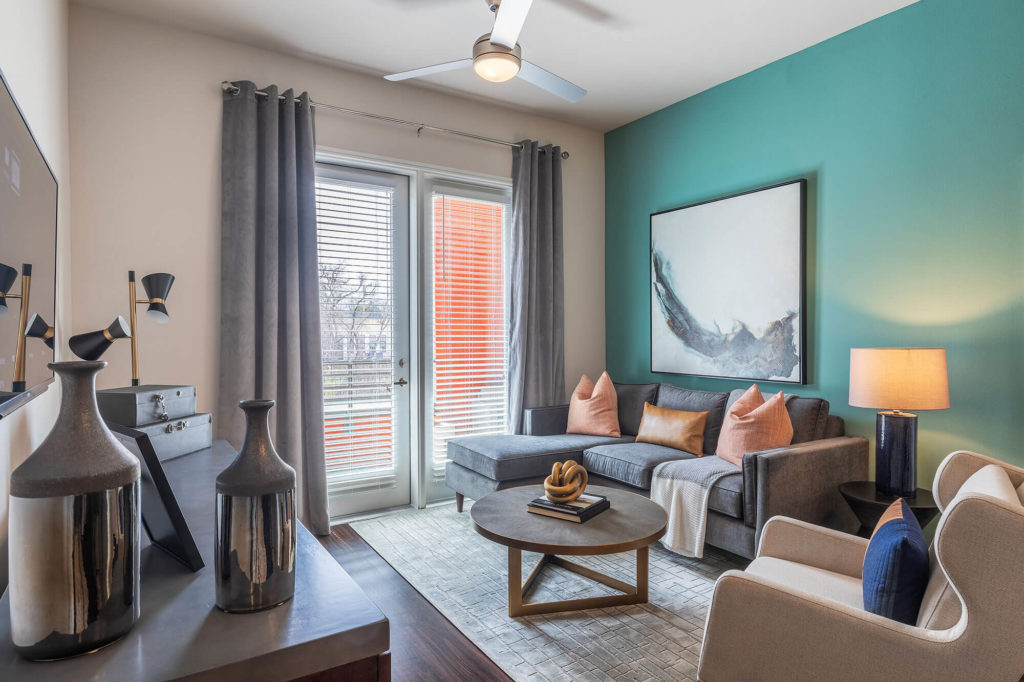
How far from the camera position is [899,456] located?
271 cm

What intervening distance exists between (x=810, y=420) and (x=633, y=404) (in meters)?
1.27

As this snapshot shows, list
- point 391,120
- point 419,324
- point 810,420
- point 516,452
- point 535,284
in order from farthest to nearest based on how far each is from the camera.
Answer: point 535,284 < point 419,324 < point 391,120 < point 516,452 < point 810,420

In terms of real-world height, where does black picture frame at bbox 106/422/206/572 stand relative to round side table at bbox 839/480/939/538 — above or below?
above

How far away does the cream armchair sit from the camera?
1263 millimetres

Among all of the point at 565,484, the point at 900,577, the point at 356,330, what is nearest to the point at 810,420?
the point at 565,484

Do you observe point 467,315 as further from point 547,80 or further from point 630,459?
point 547,80

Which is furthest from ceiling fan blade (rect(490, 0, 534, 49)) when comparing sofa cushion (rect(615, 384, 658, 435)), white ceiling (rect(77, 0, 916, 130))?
sofa cushion (rect(615, 384, 658, 435))

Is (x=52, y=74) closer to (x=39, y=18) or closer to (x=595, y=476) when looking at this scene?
(x=39, y=18)

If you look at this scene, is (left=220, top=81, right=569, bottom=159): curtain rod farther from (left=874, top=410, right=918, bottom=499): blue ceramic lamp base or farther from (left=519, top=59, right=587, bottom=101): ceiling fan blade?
(left=874, top=410, right=918, bottom=499): blue ceramic lamp base

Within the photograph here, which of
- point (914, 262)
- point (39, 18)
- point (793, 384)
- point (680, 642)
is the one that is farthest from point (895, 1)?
point (39, 18)

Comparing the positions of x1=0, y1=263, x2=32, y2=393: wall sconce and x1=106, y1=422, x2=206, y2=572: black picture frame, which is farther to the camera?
x1=0, y1=263, x2=32, y2=393: wall sconce

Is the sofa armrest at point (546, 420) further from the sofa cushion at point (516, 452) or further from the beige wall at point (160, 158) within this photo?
the beige wall at point (160, 158)

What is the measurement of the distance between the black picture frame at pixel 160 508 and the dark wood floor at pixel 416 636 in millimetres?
1286

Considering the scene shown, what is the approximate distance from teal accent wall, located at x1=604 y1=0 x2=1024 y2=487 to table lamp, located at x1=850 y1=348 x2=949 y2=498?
0.31 m
